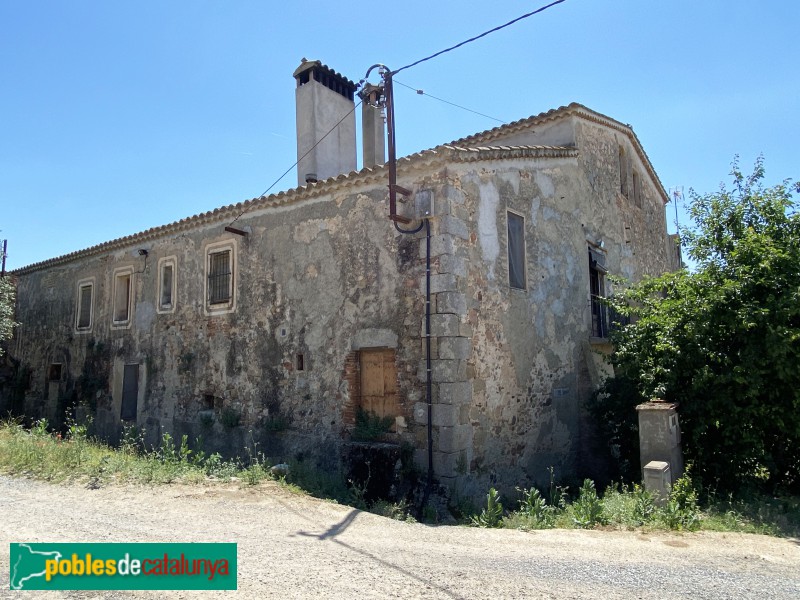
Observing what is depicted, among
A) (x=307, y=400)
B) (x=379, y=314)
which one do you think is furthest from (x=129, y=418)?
(x=379, y=314)

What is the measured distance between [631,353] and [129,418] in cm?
1010

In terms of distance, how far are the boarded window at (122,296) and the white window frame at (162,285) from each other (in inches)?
51.1

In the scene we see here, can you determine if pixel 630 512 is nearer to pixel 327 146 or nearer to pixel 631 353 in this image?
pixel 631 353

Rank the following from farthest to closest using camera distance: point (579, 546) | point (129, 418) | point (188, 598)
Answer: point (129, 418)
point (579, 546)
point (188, 598)

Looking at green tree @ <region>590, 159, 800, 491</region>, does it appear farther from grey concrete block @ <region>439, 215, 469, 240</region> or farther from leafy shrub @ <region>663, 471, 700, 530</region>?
grey concrete block @ <region>439, 215, 469, 240</region>

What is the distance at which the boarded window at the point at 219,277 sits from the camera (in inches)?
423

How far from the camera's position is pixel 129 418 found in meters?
12.3

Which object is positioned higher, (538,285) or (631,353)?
(538,285)

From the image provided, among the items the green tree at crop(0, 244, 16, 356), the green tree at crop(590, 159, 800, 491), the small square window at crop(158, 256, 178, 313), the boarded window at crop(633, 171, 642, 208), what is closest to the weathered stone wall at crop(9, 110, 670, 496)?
the small square window at crop(158, 256, 178, 313)

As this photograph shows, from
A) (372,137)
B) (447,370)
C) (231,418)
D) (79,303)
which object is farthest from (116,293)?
(447,370)

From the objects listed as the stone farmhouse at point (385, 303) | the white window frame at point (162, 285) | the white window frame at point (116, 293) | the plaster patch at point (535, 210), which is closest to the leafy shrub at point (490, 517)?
the stone farmhouse at point (385, 303)

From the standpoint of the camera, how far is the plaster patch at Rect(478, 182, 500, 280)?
8.20m

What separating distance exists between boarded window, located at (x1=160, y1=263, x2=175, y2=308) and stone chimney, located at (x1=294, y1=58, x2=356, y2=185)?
334 cm

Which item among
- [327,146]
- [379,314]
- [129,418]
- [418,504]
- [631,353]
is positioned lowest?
[418,504]
